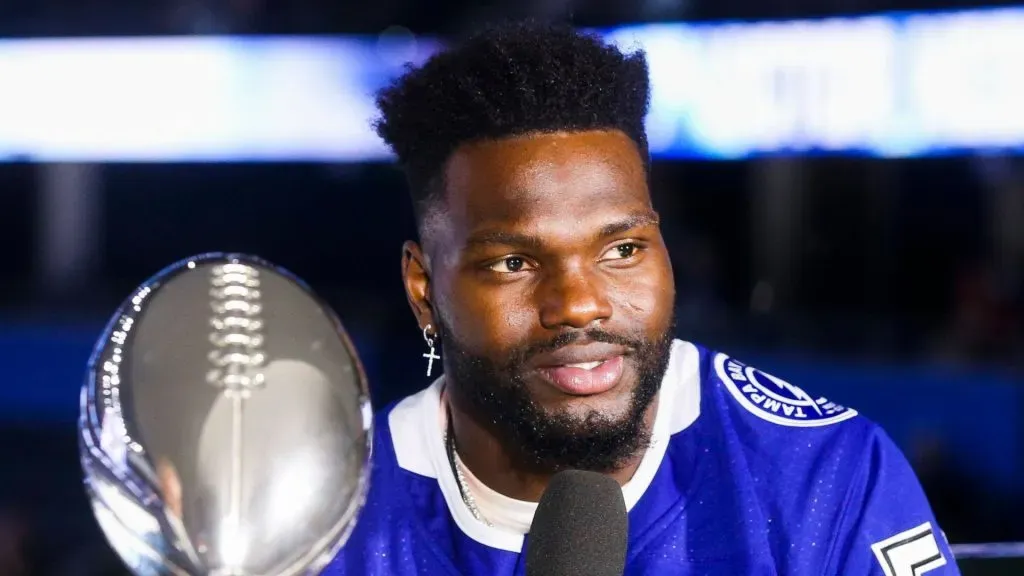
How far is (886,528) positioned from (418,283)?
28.0 inches

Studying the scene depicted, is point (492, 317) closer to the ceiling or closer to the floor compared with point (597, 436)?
closer to the ceiling

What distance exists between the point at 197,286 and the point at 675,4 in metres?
4.19

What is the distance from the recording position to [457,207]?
1.66 meters

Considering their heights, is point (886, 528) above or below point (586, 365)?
below

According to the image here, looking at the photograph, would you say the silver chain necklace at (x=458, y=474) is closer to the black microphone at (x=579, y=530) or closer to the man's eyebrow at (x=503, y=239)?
the man's eyebrow at (x=503, y=239)

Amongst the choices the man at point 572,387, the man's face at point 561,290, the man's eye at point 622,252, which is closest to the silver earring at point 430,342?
the man at point 572,387

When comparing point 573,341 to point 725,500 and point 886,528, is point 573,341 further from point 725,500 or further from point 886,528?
point 886,528

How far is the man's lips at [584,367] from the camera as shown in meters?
1.54

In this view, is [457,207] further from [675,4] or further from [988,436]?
[675,4]

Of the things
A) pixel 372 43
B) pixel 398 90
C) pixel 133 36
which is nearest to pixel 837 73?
pixel 372 43

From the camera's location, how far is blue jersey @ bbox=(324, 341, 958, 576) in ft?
5.28

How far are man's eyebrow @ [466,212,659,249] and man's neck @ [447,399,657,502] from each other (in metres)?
0.29

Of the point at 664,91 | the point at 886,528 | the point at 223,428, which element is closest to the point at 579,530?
the point at 223,428

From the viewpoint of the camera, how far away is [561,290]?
1536 millimetres
